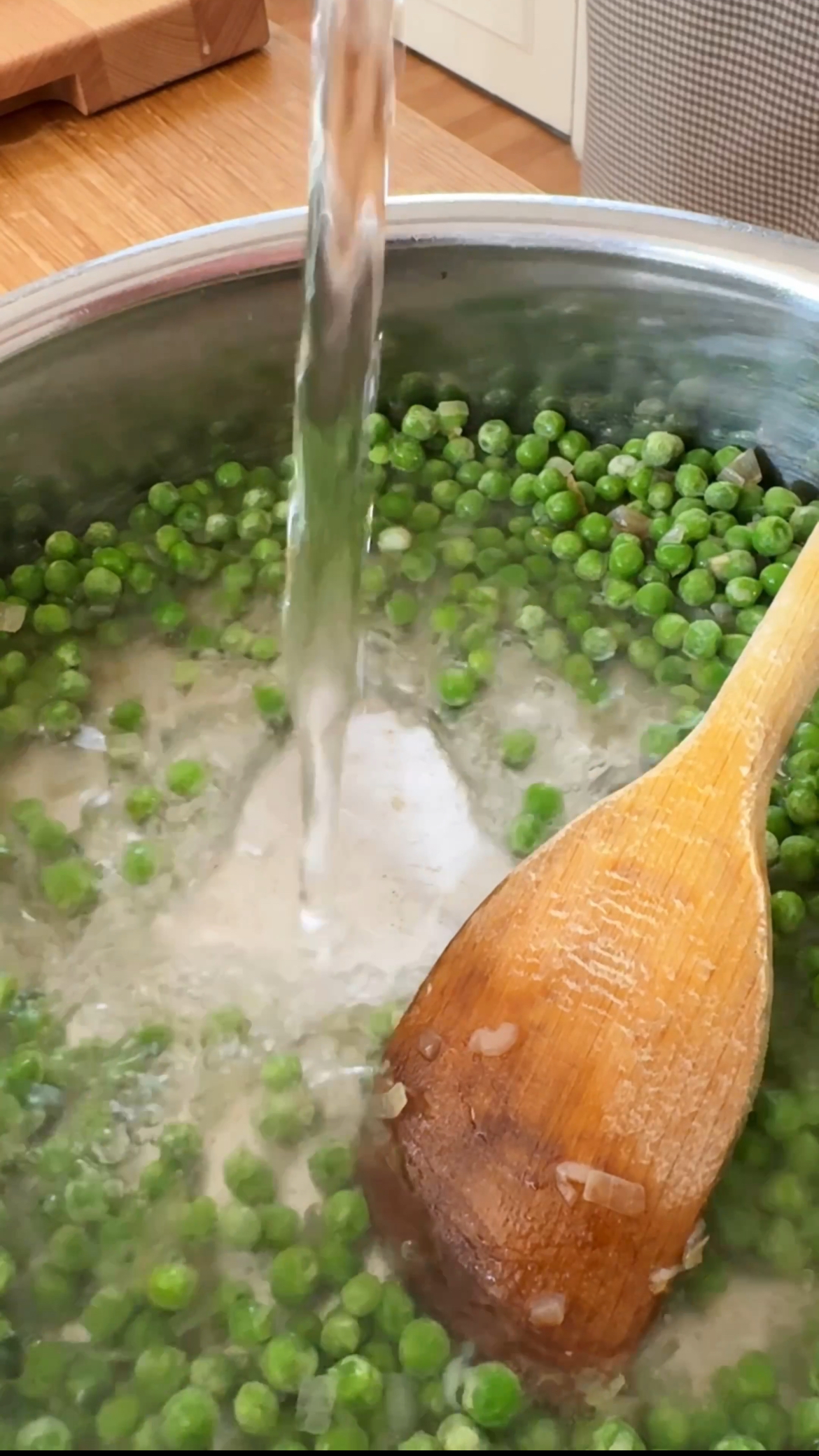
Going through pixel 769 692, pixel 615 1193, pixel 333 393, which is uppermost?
pixel 333 393

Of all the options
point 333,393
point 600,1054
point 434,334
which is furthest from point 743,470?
point 600,1054

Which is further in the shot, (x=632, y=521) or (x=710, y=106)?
(x=710, y=106)

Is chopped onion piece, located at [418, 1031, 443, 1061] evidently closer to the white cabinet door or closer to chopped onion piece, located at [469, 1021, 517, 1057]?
chopped onion piece, located at [469, 1021, 517, 1057]

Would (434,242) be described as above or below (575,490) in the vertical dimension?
above

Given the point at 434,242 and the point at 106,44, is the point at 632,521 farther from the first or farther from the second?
the point at 106,44

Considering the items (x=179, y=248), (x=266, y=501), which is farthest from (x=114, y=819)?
(x=179, y=248)

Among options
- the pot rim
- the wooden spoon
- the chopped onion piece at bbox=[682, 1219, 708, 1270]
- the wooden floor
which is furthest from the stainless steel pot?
the wooden floor

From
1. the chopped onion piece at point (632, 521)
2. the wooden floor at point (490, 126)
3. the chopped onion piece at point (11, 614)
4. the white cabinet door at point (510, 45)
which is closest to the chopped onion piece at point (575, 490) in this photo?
the chopped onion piece at point (632, 521)

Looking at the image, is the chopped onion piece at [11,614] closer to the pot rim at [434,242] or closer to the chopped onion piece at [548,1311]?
the pot rim at [434,242]
